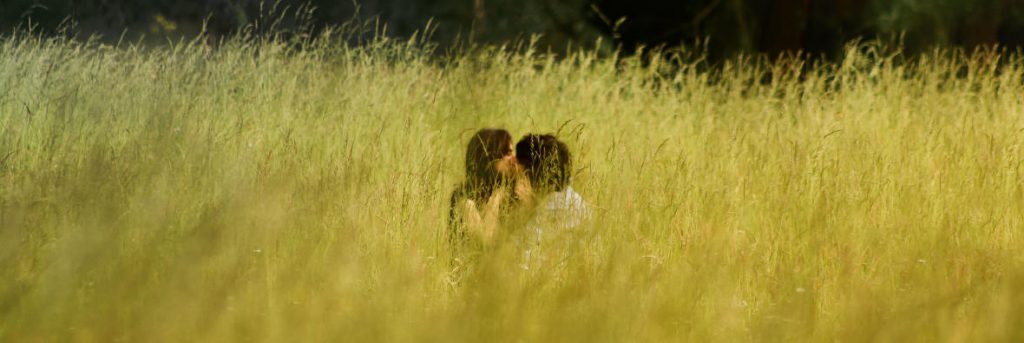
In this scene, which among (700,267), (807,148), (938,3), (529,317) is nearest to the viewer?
(529,317)

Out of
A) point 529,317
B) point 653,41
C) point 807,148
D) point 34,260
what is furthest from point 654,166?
point 653,41

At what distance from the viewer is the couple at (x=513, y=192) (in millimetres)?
3775

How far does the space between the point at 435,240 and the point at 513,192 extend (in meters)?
0.46

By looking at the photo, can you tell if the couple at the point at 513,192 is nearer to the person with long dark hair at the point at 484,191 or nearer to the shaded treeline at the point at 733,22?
the person with long dark hair at the point at 484,191

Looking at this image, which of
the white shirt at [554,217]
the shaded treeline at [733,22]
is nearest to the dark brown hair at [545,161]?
the white shirt at [554,217]

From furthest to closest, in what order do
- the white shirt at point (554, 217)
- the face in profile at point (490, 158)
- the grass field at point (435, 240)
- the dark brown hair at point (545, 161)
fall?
the face in profile at point (490, 158) → the dark brown hair at point (545, 161) → the white shirt at point (554, 217) → the grass field at point (435, 240)

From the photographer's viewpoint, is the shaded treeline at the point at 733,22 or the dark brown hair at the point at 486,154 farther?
the shaded treeline at the point at 733,22

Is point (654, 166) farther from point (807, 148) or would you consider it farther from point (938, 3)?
point (938, 3)

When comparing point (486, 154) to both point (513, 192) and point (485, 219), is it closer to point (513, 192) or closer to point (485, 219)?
point (513, 192)

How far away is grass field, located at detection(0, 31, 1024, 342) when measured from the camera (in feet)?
9.87

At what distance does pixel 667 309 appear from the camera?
10.0 feet

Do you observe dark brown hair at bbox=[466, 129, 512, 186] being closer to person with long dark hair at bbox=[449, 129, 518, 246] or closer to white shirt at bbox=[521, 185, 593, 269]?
person with long dark hair at bbox=[449, 129, 518, 246]

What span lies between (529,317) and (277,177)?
4.38 feet

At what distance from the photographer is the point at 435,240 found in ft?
12.6
